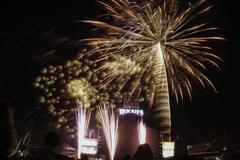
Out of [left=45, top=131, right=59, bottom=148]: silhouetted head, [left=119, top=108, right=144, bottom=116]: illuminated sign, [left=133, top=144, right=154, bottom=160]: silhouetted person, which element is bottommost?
[left=133, top=144, right=154, bottom=160]: silhouetted person

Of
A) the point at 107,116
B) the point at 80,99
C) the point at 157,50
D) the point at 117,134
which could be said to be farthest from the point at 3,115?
the point at 117,134

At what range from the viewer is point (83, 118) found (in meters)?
38.1

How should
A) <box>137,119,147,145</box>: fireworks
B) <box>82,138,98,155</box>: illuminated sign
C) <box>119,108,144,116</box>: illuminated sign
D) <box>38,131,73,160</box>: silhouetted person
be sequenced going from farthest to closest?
<box>119,108,144,116</box>: illuminated sign → <box>137,119,147,145</box>: fireworks → <box>82,138,98,155</box>: illuminated sign → <box>38,131,73,160</box>: silhouetted person

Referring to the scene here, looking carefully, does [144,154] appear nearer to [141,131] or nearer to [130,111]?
[141,131]

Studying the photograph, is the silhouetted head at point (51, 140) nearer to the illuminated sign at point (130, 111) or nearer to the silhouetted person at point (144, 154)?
the silhouetted person at point (144, 154)

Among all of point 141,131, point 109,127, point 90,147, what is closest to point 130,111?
point 141,131

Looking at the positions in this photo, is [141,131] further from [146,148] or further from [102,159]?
[146,148]

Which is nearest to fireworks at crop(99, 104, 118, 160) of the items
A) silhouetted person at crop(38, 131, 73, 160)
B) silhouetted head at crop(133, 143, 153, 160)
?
silhouetted person at crop(38, 131, 73, 160)

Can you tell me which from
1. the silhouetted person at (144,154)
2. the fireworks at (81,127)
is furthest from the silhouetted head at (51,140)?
the fireworks at (81,127)

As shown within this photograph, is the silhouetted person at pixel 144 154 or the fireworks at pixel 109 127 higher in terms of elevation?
the fireworks at pixel 109 127

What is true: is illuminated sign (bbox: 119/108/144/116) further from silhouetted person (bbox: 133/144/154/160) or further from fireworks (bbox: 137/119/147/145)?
silhouetted person (bbox: 133/144/154/160)

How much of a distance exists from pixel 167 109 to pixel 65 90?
1002cm

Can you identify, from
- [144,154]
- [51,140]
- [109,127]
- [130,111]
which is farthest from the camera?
[130,111]

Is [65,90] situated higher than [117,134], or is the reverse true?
[65,90]
